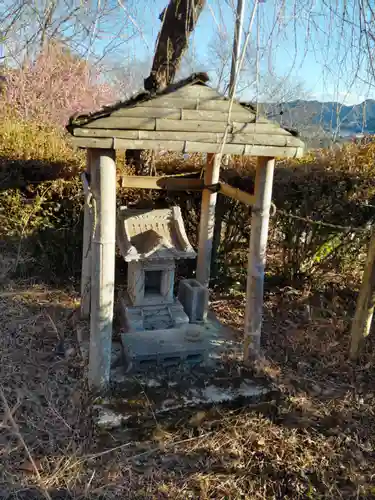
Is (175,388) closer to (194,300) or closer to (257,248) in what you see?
(194,300)

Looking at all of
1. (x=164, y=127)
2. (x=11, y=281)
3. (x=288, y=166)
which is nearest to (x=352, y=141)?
(x=288, y=166)

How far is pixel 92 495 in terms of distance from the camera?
7.74 ft

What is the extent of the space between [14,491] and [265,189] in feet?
8.42

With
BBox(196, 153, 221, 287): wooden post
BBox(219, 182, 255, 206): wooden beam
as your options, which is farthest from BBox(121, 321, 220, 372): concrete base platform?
BBox(219, 182, 255, 206): wooden beam

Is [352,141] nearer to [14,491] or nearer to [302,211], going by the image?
[302,211]

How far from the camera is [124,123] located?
2562 mm

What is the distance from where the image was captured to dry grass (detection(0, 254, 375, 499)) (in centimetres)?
246

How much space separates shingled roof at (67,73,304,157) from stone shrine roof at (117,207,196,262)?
102 cm

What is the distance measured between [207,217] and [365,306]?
1.67m

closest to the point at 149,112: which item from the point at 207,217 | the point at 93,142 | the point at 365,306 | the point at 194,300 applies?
the point at 93,142

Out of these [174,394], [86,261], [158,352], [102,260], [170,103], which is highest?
[170,103]

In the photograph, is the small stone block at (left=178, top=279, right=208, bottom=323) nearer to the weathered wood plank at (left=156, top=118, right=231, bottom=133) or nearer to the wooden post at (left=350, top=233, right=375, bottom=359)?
the wooden post at (left=350, top=233, right=375, bottom=359)

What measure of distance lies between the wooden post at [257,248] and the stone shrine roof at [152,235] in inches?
21.9

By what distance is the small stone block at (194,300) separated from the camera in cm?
399
